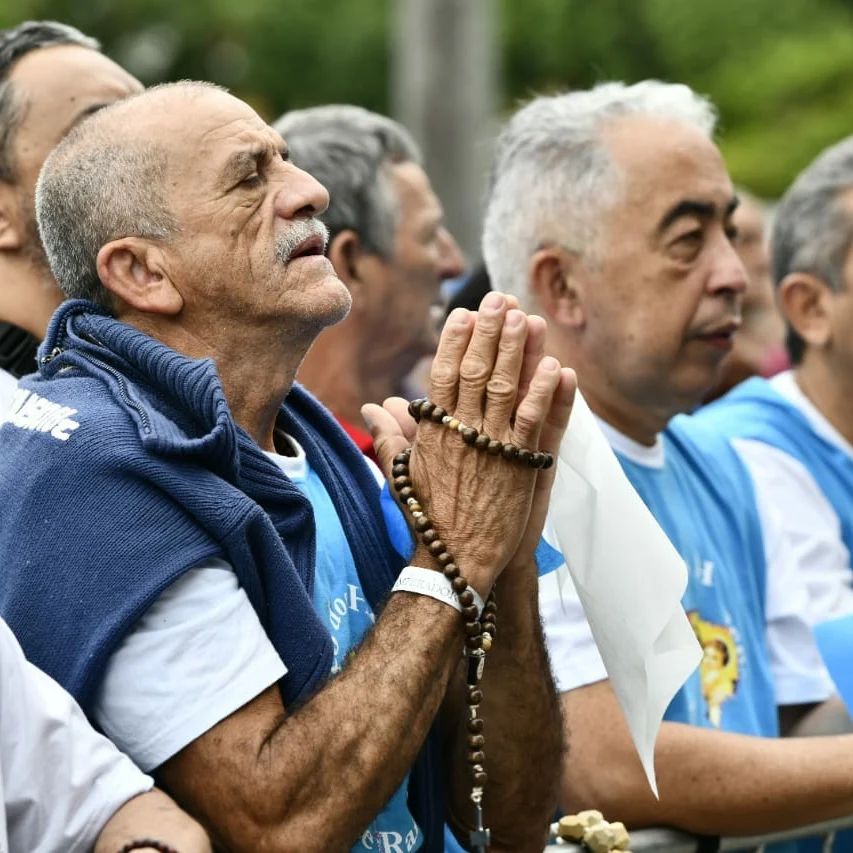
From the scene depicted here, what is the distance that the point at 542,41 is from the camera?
2208cm

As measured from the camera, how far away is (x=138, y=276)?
2803 mm

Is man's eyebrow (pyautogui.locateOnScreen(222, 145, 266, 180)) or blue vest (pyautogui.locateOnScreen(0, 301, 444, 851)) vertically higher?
man's eyebrow (pyautogui.locateOnScreen(222, 145, 266, 180))

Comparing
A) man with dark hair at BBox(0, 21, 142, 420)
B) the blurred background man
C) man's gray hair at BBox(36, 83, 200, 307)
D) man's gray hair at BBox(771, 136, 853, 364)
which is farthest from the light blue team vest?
the blurred background man

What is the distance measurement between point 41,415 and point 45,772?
22.4 inches

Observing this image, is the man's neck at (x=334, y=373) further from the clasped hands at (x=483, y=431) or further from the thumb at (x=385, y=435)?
the clasped hands at (x=483, y=431)

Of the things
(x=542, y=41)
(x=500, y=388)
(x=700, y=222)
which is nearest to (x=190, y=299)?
(x=500, y=388)

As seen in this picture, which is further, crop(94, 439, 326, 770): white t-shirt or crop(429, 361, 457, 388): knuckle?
crop(429, 361, 457, 388): knuckle

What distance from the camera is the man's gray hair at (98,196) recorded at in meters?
2.79

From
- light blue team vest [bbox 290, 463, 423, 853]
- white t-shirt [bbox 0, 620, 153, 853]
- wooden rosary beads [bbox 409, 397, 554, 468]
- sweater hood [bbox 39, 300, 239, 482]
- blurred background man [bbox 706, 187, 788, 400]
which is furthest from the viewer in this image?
blurred background man [bbox 706, 187, 788, 400]

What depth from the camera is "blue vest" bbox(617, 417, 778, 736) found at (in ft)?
12.2

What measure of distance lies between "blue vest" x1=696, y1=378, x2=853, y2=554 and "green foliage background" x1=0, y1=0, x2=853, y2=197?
15.5 meters

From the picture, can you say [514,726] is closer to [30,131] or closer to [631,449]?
[631,449]

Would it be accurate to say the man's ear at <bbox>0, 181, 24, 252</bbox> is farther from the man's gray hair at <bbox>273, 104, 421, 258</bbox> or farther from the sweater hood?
the man's gray hair at <bbox>273, 104, 421, 258</bbox>

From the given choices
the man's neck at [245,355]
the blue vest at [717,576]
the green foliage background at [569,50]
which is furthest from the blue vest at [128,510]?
the green foliage background at [569,50]
